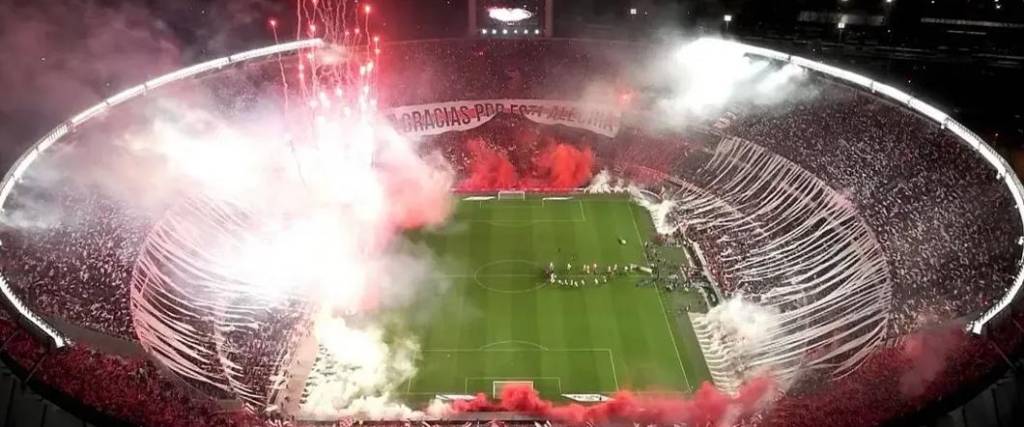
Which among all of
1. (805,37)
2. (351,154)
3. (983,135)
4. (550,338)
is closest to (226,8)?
(351,154)

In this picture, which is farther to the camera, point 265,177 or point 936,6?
point 936,6

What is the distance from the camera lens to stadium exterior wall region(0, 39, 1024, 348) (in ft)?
45.2

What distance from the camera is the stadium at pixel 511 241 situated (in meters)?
15.0

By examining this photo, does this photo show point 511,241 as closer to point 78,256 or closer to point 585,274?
point 585,274

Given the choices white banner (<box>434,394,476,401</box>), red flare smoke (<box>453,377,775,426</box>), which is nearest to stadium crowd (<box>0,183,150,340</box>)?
white banner (<box>434,394,476,401</box>)

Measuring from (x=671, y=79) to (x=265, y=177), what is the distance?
14643mm

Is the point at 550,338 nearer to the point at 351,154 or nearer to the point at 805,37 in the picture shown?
the point at 351,154

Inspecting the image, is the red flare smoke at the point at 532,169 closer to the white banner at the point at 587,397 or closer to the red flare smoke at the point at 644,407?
the white banner at the point at 587,397

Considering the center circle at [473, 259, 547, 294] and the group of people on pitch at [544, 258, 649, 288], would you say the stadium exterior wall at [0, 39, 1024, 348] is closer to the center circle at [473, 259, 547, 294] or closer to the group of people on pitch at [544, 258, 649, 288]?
the group of people on pitch at [544, 258, 649, 288]

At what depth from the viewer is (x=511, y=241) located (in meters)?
23.8

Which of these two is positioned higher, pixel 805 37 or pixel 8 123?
pixel 805 37

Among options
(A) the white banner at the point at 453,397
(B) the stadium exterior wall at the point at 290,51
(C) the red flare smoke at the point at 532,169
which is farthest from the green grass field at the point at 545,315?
(B) the stadium exterior wall at the point at 290,51

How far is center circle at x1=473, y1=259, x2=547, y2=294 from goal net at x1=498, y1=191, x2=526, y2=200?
4466 millimetres

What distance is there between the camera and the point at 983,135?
24312 millimetres
